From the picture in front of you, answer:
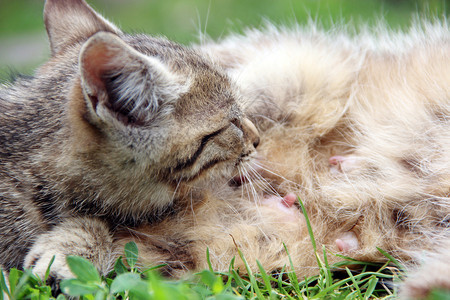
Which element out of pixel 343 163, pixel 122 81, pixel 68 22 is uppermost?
pixel 68 22

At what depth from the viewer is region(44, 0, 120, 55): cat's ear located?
2172 mm

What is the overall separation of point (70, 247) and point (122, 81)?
599mm

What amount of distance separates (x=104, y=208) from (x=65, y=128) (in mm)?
336

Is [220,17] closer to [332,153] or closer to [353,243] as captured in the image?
[332,153]

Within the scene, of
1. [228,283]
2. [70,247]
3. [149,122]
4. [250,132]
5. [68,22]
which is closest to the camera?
[228,283]

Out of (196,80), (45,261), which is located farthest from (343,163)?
(45,261)

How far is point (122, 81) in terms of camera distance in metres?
1.61

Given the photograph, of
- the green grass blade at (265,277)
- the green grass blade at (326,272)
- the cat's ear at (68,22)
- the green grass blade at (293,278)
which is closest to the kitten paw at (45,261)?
the green grass blade at (265,277)

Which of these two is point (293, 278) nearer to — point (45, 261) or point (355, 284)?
point (355, 284)

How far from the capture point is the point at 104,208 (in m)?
1.81

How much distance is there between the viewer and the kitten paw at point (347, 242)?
175 cm

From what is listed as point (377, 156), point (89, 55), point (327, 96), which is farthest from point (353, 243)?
point (89, 55)

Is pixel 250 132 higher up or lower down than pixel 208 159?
higher up

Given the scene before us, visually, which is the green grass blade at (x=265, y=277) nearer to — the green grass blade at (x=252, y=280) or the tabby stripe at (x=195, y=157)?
the green grass blade at (x=252, y=280)
